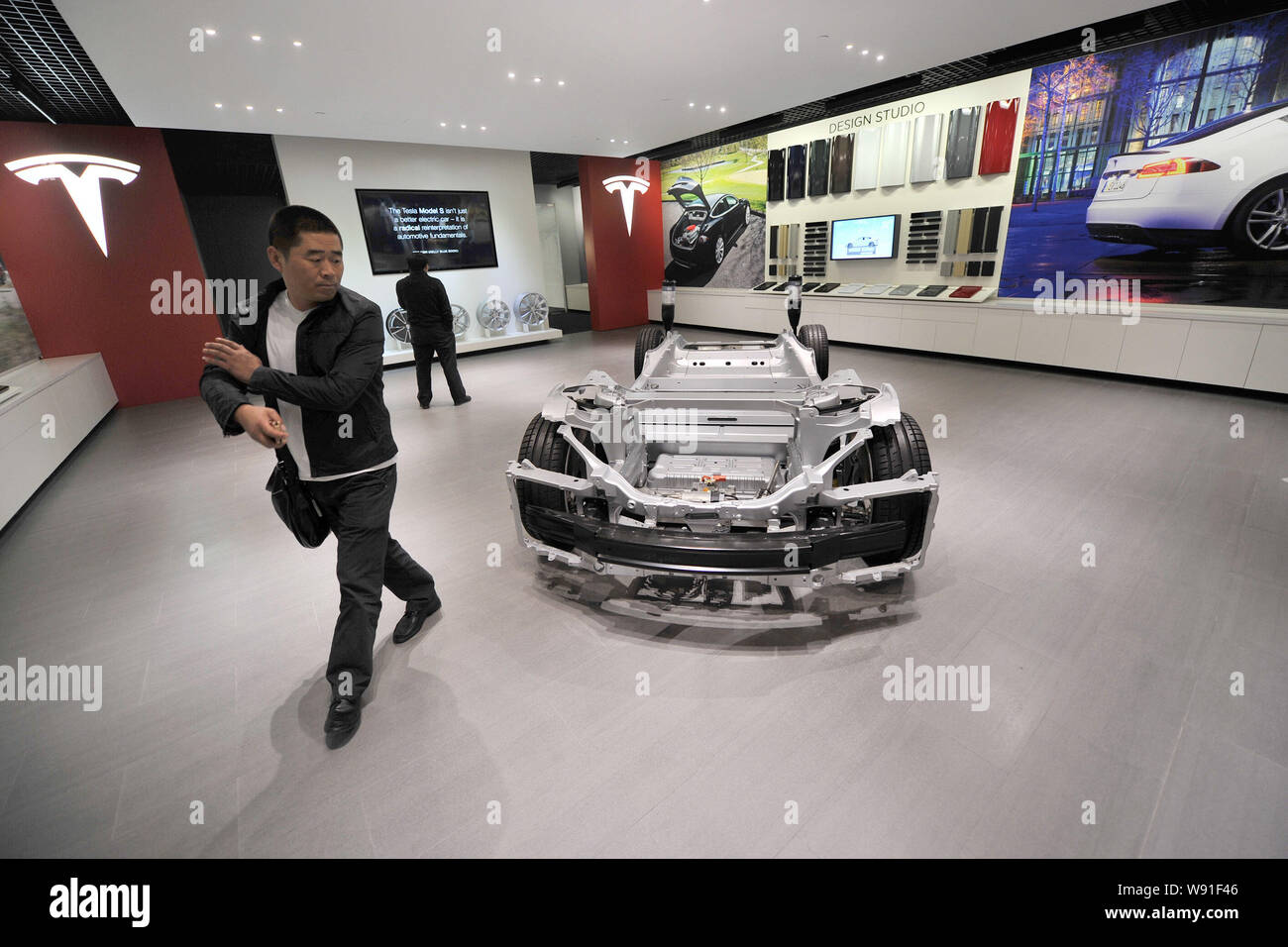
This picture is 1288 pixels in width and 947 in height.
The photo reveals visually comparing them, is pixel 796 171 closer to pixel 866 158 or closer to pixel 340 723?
pixel 866 158

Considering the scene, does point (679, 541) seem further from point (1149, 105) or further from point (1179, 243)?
point (1149, 105)

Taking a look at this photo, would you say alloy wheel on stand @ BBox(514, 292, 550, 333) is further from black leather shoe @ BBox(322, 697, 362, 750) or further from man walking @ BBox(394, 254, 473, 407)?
black leather shoe @ BBox(322, 697, 362, 750)

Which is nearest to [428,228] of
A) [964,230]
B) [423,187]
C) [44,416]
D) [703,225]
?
[423,187]

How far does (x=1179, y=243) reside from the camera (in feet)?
17.3

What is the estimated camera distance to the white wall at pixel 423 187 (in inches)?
286

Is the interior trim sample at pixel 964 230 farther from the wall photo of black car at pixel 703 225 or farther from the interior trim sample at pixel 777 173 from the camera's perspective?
the wall photo of black car at pixel 703 225

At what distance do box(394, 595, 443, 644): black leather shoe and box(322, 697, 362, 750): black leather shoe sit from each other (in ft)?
1.39

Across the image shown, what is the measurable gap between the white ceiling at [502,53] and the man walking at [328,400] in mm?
3239

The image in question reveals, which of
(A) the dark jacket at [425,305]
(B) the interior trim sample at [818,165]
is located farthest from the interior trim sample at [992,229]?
(A) the dark jacket at [425,305]

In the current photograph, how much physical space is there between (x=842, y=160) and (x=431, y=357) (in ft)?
21.2

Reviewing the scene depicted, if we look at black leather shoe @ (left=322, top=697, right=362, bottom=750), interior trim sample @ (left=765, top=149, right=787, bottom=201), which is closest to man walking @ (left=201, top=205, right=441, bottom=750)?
black leather shoe @ (left=322, top=697, right=362, bottom=750)

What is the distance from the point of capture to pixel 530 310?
9367 millimetres

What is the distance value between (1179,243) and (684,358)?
5.44 metres
